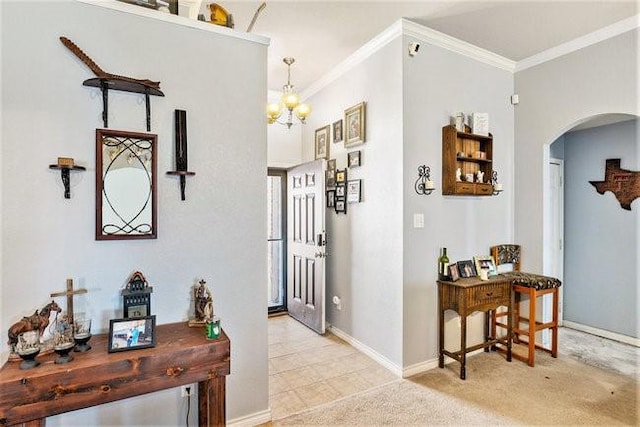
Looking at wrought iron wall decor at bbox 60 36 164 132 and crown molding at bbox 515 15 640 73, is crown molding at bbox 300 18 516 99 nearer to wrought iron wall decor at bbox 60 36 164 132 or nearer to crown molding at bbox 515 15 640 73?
crown molding at bbox 515 15 640 73

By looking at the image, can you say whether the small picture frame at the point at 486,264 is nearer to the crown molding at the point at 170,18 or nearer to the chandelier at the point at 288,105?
the chandelier at the point at 288,105

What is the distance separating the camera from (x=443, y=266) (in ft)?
9.98

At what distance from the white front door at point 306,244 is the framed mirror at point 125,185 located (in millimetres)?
2148

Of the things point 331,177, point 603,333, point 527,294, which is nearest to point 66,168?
point 331,177

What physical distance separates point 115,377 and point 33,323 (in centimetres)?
45

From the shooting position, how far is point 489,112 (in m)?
3.46

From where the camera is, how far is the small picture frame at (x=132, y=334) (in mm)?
1640

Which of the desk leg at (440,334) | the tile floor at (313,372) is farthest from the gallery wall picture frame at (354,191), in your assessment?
the tile floor at (313,372)

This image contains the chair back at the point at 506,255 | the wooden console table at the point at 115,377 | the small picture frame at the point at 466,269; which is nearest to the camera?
the wooden console table at the point at 115,377

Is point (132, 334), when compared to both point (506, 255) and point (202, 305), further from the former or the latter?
point (506, 255)

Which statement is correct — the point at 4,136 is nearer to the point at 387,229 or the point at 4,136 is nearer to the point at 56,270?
the point at 56,270

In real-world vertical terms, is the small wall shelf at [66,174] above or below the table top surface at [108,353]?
above

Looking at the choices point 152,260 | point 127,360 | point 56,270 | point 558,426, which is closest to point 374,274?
point 558,426

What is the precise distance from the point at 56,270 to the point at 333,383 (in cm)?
209
